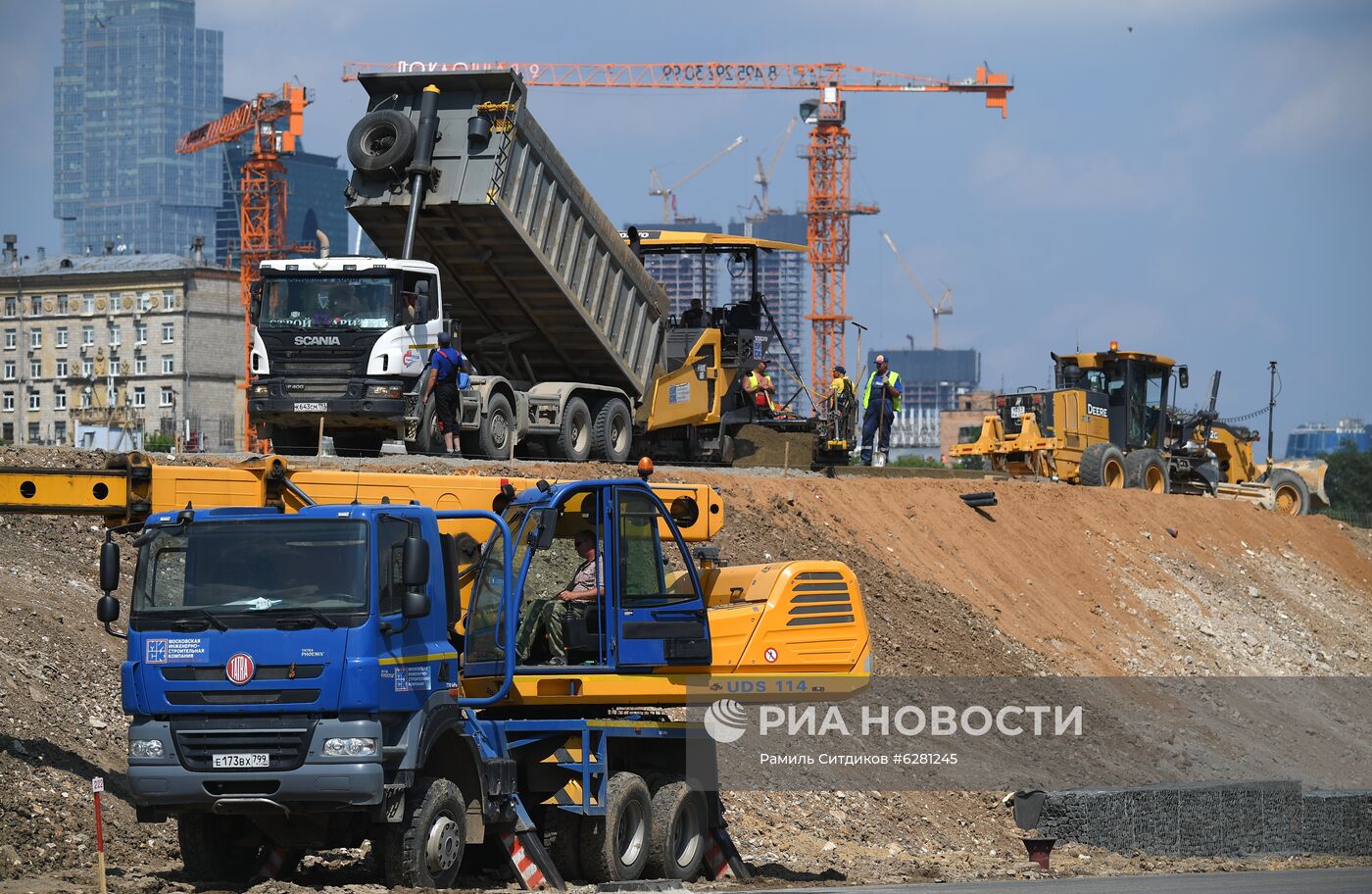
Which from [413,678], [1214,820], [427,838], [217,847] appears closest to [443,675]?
[413,678]

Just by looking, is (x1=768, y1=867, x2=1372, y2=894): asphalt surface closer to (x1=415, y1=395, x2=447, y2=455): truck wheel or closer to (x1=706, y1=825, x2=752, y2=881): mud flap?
(x1=706, y1=825, x2=752, y2=881): mud flap

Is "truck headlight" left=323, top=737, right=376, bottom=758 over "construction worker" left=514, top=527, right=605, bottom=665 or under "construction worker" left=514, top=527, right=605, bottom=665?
under

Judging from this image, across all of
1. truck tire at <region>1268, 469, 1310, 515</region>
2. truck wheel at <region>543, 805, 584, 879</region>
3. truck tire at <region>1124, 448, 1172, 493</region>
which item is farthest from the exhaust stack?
truck tire at <region>1268, 469, 1310, 515</region>

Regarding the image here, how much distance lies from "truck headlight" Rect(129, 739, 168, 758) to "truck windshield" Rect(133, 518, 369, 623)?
0.69m

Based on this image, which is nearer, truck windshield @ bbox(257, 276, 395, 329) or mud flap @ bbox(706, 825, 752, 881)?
mud flap @ bbox(706, 825, 752, 881)

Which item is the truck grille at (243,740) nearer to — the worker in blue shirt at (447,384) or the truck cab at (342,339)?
the truck cab at (342,339)

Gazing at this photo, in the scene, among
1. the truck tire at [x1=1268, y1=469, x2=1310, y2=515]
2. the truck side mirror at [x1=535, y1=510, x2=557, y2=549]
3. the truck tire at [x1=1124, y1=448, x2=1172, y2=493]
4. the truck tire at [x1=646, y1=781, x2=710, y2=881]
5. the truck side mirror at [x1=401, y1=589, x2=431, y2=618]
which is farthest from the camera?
the truck tire at [x1=1268, y1=469, x2=1310, y2=515]

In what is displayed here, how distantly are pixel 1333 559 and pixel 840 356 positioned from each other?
215 ft

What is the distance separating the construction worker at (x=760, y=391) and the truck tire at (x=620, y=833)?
54.0 feet

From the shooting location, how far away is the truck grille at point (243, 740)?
34.0 ft

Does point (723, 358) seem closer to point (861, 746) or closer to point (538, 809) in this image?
point (861, 746)

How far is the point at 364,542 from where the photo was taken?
34.4 feet

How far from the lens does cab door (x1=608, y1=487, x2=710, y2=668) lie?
40.8ft

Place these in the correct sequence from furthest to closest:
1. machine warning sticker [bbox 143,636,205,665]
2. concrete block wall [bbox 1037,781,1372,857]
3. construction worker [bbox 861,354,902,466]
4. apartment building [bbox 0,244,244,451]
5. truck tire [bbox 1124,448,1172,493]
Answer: apartment building [bbox 0,244,244,451] → truck tire [bbox 1124,448,1172,493] → construction worker [bbox 861,354,902,466] → concrete block wall [bbox 1037,781,1372,857] → machine warning sticker [bbox 143,636,205,665]
